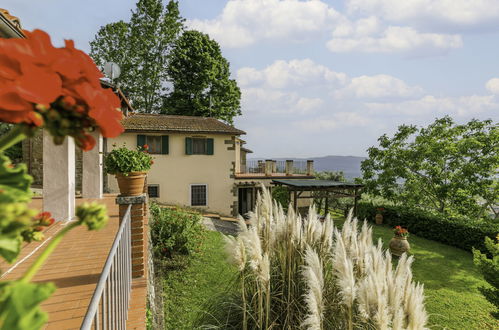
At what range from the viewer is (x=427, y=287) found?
33.1ft

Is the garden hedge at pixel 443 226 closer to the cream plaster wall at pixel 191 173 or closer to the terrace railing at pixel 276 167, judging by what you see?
the terrace railing at pixel 276 167

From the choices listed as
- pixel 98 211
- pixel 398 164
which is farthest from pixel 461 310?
pixel 398 164

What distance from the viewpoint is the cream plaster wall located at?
1967 centimetres

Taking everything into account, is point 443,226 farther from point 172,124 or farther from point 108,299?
point 108,299

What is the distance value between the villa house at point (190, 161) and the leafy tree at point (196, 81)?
5474 millimetres

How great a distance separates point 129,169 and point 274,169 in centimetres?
2073

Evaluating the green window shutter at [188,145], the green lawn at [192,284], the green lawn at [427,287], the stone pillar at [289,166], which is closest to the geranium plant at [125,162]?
the green lawn at [192,284]

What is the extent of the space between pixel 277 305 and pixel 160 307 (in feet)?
12.6

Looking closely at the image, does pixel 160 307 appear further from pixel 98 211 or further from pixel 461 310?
pixel 461 310

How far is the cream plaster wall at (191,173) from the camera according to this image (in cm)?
1967

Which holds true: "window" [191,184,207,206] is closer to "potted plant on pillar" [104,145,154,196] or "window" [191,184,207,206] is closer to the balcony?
the balcony

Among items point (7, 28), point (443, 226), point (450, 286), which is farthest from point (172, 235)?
point (443, 226)

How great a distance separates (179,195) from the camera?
66.2 ft

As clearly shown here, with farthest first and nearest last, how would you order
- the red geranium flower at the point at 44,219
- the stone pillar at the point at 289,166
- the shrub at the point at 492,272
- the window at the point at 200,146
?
the stone pillar at the point at 289,166 → the window at the point at 200,146 → the shrub at the point at 492,272 → the red geranium flower at the point at 44,219
